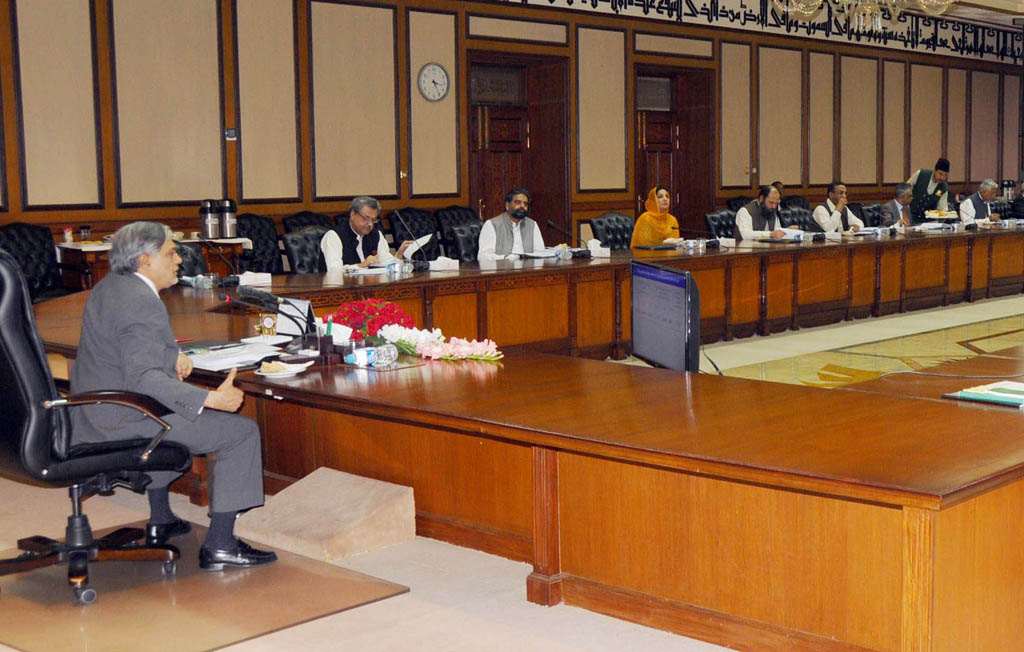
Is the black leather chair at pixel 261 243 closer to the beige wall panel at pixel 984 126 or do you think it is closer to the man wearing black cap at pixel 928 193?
the man wearing black cap at pixel 928 193

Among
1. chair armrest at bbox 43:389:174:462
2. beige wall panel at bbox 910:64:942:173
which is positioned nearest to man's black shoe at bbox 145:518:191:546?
chair armrest at bbox 43:389:174:462

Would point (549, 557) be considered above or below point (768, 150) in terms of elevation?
below

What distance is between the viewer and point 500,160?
1144cm

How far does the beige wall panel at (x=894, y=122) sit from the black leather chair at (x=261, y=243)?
9386 mm

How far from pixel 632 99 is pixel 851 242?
3.70 metres

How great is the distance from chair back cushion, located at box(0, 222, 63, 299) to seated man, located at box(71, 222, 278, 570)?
4.58 meters

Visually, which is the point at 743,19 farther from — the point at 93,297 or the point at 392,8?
the point at 93,297

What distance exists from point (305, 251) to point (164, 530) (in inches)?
140

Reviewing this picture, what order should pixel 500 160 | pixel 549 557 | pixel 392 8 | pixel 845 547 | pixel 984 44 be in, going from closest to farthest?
pixel 845 547 → pixel 549 557 → pixel 392 8 → pixel 500 160 → pixel 984 44

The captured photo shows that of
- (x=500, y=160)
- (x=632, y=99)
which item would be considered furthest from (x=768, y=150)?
(x=500, y=160)

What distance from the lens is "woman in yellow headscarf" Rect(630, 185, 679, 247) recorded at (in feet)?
28.6

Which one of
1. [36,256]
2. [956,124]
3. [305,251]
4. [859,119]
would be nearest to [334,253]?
[305,251]

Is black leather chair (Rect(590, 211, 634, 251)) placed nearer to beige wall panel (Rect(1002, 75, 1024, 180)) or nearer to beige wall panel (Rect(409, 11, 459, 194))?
beige wall panel (Rect(409, 11, 459, 194))

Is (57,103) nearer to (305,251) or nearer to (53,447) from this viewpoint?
(305,251)
